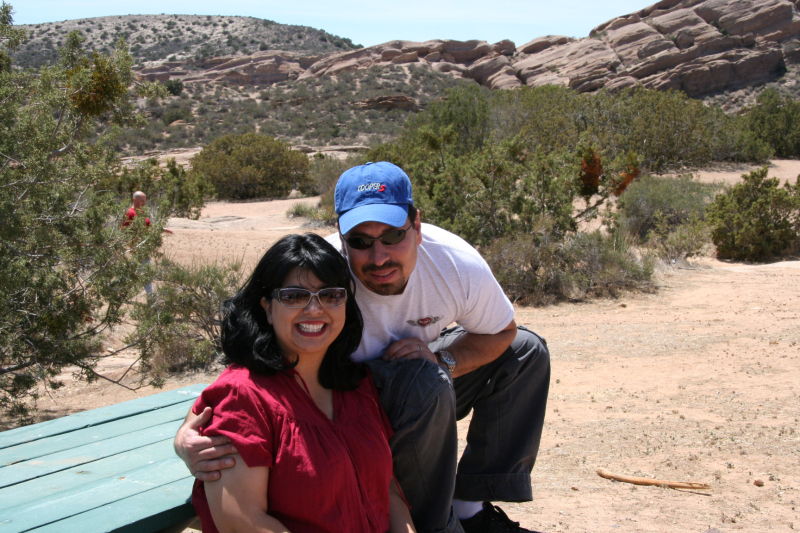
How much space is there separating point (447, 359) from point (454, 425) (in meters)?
0.28

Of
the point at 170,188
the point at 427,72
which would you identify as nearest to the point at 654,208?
the point at 170,188

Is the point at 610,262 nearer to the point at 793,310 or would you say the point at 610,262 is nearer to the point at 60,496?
the point at 793,310

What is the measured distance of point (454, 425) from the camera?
6.45ft

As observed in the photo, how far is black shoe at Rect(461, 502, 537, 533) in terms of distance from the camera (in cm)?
224

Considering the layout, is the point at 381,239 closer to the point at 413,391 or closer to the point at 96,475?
the point at 413,391

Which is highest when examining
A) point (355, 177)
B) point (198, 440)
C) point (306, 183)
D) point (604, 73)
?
point (604, 73)

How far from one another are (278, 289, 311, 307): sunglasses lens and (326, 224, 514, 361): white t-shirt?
42 cm

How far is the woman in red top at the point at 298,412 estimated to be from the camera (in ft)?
4.84

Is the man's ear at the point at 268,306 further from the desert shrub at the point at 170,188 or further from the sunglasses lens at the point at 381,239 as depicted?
the desert shrub at the point at 170,188

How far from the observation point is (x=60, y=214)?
14.5 ft

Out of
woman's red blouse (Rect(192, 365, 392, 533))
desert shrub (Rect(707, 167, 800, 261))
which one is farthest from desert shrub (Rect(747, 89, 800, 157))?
woman's red blouse (Rect(192, 365, 392, 533))

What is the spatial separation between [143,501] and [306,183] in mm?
21166

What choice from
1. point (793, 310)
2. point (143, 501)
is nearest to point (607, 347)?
point (793, 310)

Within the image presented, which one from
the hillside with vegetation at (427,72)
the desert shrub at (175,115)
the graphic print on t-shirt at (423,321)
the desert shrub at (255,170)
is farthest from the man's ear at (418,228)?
the desert shrub at (175,115)
